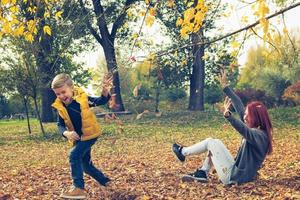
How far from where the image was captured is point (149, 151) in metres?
11.4

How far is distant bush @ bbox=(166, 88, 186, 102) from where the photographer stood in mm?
41559

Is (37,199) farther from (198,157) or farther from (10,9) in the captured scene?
(198,157)

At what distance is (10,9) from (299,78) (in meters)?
29.5

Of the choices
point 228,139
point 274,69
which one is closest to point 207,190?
point 228,139

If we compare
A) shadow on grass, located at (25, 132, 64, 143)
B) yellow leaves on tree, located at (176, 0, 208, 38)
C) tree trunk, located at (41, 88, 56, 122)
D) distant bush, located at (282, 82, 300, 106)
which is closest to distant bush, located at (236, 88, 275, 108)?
distant bush, located at (282, 82, 300, 106)

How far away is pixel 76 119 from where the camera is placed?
5590 mm

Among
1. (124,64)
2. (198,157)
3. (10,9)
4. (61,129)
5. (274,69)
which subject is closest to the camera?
(124,64)

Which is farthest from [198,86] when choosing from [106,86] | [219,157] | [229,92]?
[106,86]

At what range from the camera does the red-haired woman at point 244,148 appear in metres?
5.38

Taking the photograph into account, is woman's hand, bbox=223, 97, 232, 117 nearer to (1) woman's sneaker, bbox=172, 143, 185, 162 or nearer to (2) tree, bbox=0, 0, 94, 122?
(1) woman's sneaker, bbox=172, 143, 185, 162

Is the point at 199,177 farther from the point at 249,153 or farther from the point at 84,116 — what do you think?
the point at 84,116

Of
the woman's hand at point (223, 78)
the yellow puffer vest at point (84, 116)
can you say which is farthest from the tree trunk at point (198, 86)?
the yellow puffer vest at point (84, 116)

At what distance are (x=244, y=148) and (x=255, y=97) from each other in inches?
1097

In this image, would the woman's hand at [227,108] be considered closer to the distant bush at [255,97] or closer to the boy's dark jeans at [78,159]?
the boy's dark jeans at [78,159]
